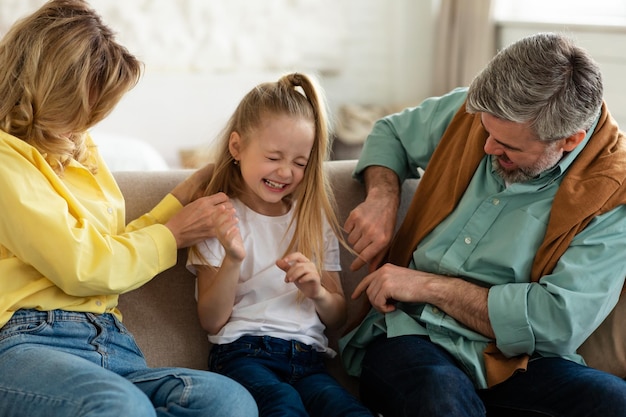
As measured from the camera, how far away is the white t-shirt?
6.13 feet

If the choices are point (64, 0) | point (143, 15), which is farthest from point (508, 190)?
point (143, 15)

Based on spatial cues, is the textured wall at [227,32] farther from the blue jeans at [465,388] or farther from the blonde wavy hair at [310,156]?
the blue jeans at [465,388]

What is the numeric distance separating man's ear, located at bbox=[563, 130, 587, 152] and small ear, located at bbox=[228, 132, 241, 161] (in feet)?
2.31

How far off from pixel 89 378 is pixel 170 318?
0.47 metres

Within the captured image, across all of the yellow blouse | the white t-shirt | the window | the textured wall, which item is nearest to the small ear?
the white t-shirt

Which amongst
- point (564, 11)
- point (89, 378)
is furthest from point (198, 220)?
point (564, 11)

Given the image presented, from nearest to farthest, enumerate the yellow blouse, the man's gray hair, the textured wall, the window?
the yellow blouse < the man's gray hair < the window < the textured wall

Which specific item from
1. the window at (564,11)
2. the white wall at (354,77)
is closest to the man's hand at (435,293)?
the window at (564,11)

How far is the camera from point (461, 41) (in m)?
4.53

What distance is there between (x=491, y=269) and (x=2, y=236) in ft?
3.25

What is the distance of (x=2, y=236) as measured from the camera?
1588mm

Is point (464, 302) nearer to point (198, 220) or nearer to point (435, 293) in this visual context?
point (435, 293)

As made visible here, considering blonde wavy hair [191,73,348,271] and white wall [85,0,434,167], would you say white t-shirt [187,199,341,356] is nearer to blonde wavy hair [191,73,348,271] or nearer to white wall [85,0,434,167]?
blonde wavy hair [191,73,348,271]

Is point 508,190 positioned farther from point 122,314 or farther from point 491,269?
point 122,314
